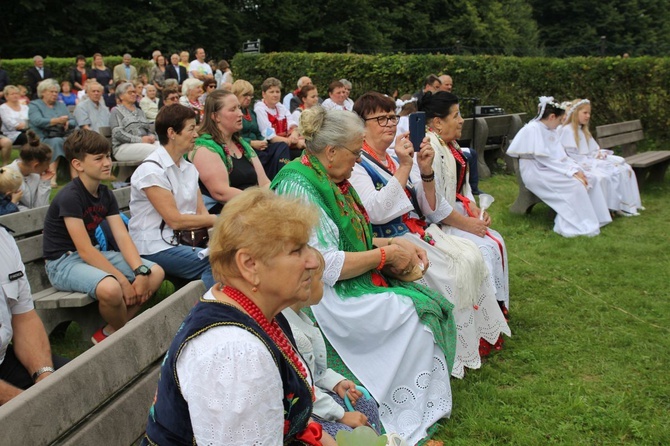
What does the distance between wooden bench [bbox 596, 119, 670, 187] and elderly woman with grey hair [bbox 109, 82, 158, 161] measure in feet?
22.3

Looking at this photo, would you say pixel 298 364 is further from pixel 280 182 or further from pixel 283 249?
pixel 280 182

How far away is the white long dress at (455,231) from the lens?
5160 millimetres

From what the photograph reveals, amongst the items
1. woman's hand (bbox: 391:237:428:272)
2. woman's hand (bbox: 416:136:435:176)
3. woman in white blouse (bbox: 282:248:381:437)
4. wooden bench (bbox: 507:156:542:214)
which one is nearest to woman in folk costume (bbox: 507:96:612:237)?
wooden bench (bbox: 507:156:542:214)

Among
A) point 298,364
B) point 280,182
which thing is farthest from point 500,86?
point 298,364

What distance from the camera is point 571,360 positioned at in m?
4.71

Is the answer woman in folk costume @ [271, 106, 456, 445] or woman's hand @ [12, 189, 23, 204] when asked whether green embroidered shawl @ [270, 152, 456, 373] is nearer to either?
woman in folk costume @ [271, 106, 456, 445]

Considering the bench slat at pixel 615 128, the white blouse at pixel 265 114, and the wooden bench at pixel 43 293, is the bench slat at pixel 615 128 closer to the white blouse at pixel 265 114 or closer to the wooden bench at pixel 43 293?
the white blouse at pixel 265 114

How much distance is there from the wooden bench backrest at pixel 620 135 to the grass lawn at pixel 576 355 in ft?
12.1

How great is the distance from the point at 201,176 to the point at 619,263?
13.6 feet

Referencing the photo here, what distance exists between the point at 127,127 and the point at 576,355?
6946mm

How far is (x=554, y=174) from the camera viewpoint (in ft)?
28.3

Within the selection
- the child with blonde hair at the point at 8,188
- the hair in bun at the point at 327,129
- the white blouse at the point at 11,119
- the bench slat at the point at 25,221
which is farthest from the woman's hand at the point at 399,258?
the white blouse at the point at 11,119

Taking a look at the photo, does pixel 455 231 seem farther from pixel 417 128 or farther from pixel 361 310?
pixel 361 310

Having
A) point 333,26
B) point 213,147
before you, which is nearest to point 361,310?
point 213,147
